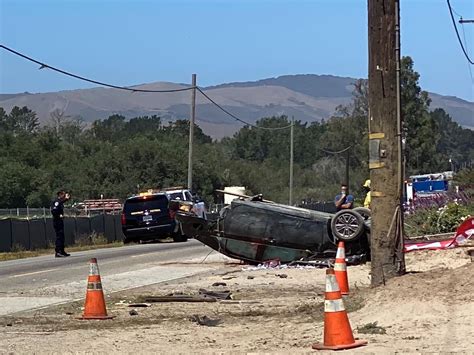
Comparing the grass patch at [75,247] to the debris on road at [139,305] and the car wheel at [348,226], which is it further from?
the debris on road at [139,305]

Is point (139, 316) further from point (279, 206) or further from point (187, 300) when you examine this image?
point (279, 206)

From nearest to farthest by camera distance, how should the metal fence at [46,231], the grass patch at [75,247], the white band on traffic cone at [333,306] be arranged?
1. the white band on traffic cone at [333,306]
2. the grass patch at [75,247]
3. the metal fence at [46,231]

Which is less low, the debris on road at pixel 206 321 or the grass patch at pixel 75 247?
the debris on road at pixel 206 321

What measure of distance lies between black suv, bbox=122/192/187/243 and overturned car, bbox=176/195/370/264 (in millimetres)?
13644

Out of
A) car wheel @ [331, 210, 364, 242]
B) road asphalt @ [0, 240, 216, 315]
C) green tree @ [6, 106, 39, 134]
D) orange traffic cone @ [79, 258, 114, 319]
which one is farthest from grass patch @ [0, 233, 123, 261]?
green tree @ [6, 106, 39, 134]

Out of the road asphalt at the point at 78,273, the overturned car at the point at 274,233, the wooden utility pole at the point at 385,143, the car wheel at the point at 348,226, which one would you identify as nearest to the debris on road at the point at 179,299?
the road asphalt at the point at 78,273

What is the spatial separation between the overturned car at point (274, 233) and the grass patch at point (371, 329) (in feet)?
27.8

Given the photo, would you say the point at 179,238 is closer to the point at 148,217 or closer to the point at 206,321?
the point at 148,217

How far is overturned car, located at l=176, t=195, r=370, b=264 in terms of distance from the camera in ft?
62.7

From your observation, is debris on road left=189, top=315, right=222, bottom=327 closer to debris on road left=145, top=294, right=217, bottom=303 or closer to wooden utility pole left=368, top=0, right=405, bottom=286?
debris on road left=145, top=294, right=217, bottom=303

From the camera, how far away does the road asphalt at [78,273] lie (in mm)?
15969

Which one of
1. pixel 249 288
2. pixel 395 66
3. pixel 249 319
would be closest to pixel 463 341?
pixel 249 319

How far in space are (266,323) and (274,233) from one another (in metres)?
7.99

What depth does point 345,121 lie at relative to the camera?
88.2m
